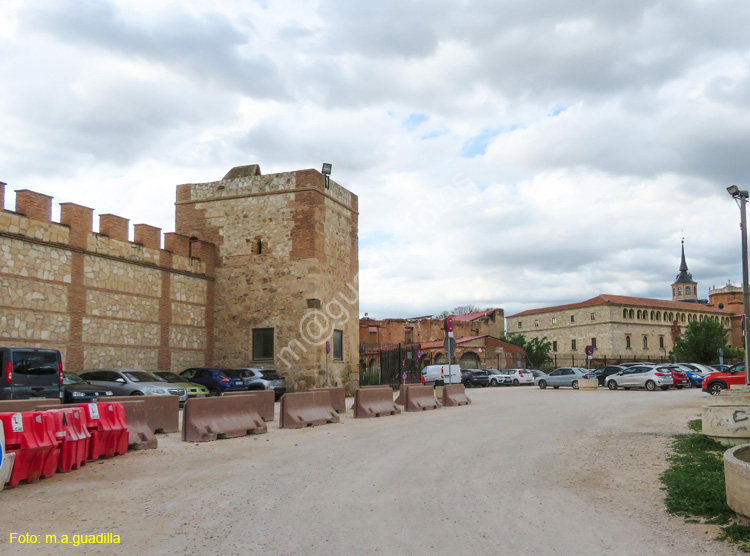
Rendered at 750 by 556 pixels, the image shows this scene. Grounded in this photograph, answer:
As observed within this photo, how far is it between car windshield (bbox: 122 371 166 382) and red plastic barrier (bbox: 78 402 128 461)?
31.2 ft

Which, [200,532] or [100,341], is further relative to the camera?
[100,341]

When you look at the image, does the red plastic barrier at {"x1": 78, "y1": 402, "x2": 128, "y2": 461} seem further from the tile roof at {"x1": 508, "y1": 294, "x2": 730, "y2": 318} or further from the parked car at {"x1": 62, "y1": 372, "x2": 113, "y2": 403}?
the tile roof at {"x1": 508, "y1": 294, "x2": 730, "y2": 318}

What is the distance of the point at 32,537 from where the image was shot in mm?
6121

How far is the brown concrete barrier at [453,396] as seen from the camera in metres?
25.1

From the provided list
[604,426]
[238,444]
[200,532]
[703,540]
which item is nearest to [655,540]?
[703,540]

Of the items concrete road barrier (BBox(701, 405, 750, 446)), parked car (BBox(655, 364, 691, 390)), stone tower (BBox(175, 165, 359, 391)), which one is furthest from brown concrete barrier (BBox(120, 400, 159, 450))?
parked car (BBox(655, 364, 691, 390))

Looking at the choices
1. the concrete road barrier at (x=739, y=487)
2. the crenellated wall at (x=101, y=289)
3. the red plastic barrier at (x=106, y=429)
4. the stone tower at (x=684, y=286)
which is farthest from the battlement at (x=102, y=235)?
the stone tower at (x=684, y=286)

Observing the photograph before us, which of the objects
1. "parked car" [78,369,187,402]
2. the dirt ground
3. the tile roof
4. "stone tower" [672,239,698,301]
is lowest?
the dirt ground

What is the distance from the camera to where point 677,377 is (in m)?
38.2

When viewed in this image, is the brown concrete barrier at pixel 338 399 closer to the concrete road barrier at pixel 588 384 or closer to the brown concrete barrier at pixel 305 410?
the brown concrete barrier at pixel 305 410

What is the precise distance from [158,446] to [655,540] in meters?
9.40

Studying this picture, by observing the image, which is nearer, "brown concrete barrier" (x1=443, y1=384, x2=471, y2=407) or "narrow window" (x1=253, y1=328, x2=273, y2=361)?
"brown concrete barrier" (x1=443, y1=384, x2=471, y2=407)

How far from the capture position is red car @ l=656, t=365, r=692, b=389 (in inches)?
1468

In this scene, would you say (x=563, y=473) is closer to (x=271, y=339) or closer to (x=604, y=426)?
(x=604, y=426)
